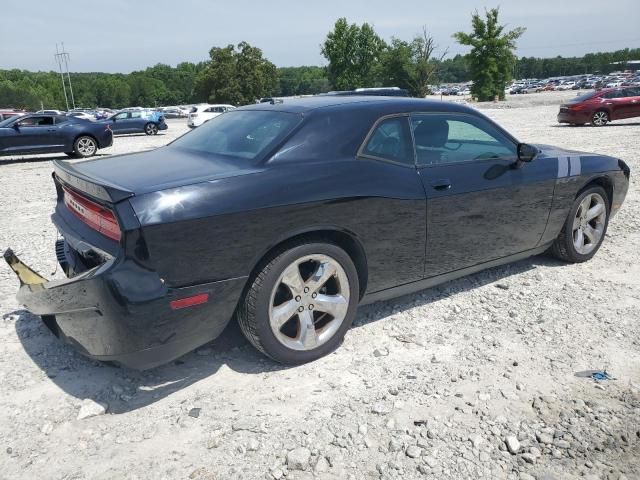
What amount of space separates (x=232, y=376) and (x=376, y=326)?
1095 millimetres

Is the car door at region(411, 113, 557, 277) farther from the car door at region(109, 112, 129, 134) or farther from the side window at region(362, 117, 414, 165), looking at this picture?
the car door at region(109, 112, 129, 134)

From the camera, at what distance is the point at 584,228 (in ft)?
15.7

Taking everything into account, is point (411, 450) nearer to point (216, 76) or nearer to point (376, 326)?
point (376, 326)

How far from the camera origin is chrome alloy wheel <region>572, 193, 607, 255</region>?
4.70m

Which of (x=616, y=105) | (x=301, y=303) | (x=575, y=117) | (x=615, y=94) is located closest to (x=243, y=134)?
(x=301, y=303)

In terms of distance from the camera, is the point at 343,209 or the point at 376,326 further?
the point at 376,326

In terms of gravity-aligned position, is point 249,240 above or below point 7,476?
above

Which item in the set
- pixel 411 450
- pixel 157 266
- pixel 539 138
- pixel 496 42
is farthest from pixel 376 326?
pixel 496 42

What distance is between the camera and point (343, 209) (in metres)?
3.12

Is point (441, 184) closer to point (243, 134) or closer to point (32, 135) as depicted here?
point (243, 134)

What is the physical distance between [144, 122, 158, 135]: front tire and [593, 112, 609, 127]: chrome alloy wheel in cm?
1938

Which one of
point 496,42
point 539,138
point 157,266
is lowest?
point 539,138

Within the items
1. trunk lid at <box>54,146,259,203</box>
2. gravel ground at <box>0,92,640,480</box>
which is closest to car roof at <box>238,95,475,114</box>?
trunk lid at <box>54,146,259,203</box>

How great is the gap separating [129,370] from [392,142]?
2146mm
